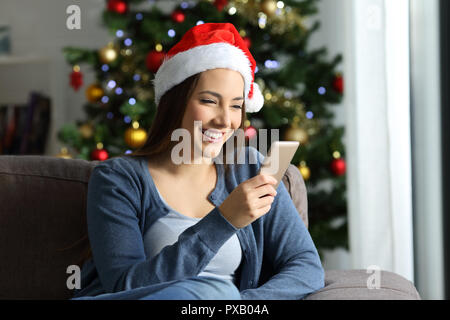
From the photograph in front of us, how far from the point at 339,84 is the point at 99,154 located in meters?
1.14

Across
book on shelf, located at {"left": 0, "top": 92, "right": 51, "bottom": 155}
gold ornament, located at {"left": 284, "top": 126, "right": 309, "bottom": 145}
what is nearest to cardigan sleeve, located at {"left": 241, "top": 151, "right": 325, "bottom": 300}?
gold ornament, located at {"left": 284, "top": 126, "right": 309, "bottom": 145}

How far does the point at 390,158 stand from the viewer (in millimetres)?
2070

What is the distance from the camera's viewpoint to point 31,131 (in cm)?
373

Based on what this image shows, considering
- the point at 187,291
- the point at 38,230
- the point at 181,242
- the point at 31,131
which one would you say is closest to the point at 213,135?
the point at 181,242

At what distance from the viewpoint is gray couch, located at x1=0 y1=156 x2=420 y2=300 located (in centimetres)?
134

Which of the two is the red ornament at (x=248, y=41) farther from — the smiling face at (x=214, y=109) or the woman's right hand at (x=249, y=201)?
the woman's right hand at (x=249, y=201)

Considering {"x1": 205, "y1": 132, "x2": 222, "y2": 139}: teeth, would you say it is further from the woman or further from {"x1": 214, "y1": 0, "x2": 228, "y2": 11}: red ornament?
{"x1": 214, "y1": 0, "x2": 228, "y2": 11}: red ornament

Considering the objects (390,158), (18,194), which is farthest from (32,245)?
(390,158)

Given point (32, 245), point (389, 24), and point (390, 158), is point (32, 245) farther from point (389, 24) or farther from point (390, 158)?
point (389, 24)

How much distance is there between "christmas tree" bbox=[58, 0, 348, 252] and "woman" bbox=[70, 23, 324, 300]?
1159 mm

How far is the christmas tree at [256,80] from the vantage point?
2.47 m

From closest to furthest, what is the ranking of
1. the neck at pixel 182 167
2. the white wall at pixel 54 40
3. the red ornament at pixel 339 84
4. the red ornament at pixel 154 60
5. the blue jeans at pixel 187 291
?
1. the blue jeans at pixel 187 291
2. the neck at pixel 182 167
3. the red ornament at pixel 154 60
4. the red ornament at pixel 339 84
5. the white wall at pixel 54 40

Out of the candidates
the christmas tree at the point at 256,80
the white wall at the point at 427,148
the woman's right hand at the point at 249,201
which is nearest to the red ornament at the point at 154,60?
the christmas tree at the point at 256,80

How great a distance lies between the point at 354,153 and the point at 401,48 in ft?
1.48
